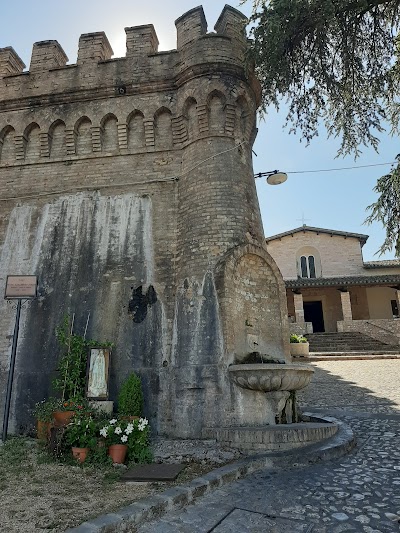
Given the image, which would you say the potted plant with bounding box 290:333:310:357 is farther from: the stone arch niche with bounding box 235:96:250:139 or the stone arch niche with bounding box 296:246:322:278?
the stone arch niche with bounding box 296:246:322:278

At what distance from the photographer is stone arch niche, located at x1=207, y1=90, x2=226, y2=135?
850 cm

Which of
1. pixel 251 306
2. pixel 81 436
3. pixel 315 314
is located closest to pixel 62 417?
pixel 81 436

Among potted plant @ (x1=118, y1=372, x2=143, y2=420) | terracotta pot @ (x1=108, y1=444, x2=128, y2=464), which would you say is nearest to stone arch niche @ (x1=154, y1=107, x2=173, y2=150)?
potted plant @ (x1=118, y1=372, x2=143, y2=420)

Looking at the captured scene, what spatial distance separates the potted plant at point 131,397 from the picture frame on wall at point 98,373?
0.29m

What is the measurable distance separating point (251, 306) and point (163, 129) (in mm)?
4695

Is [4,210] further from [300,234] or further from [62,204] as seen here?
[300,234]

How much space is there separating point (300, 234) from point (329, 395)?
24496 mm

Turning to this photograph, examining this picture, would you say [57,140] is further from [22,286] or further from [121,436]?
[121,436]

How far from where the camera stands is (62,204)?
8.92m

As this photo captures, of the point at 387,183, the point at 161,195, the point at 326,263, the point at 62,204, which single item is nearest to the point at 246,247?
the point at 161,195

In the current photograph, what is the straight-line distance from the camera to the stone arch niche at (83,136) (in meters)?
9.35

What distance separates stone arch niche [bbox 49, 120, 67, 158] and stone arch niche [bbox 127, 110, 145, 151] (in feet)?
5.35

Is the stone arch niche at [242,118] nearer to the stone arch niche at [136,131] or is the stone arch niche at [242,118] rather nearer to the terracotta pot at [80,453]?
the stone arch niche at [136,131]

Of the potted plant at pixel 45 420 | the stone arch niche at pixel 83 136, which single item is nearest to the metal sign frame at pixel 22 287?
the potted plant at pixel 45 420
